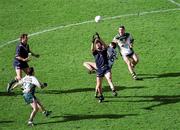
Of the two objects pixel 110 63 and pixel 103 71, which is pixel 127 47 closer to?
pixel 110 63

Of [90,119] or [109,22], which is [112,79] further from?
[109,22]

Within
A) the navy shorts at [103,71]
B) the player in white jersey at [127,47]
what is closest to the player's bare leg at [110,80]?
the navy shorts at [103,71]

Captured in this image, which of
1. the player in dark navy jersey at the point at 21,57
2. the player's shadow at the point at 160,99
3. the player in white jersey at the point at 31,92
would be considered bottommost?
the player's shadow at the point at 160,99

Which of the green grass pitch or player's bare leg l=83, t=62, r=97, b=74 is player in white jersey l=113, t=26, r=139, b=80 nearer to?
the green grass pitch

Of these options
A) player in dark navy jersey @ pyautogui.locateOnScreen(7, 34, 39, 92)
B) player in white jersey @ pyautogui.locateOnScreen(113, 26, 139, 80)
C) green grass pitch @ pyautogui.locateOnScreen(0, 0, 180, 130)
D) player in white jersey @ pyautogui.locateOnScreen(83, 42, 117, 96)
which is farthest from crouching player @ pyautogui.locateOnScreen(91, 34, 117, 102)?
player in dark navy jersey @ pyautogui.locateOnScreen(7, 34, 39, 92)

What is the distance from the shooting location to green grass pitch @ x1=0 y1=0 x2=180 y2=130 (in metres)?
20.1

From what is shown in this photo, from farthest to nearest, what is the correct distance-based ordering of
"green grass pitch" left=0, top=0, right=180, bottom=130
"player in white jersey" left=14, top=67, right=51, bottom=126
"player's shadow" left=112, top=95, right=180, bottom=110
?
"player's shadow" left=112, top=95, right=180, bottom=110, "green grass pitch" left=0, top=0, right=180, bottom=130, "player in white jersey" left=14, top=67, right=51, bottom=126

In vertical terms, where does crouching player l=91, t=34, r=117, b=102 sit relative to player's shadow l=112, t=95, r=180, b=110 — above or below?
above

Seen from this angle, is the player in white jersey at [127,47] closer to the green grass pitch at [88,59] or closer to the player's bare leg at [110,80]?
the green grass pitch at [88,59]

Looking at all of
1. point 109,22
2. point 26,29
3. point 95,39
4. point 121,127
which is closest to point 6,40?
point 26,29

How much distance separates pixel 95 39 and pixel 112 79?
2.47m

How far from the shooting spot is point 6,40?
27.2 meters

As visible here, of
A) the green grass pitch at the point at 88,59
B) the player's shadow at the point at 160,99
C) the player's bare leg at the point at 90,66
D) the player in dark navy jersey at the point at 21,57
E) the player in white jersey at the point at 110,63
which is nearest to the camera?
the green grass pitch at the point at 88,59

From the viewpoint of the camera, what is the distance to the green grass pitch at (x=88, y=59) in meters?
20.1
